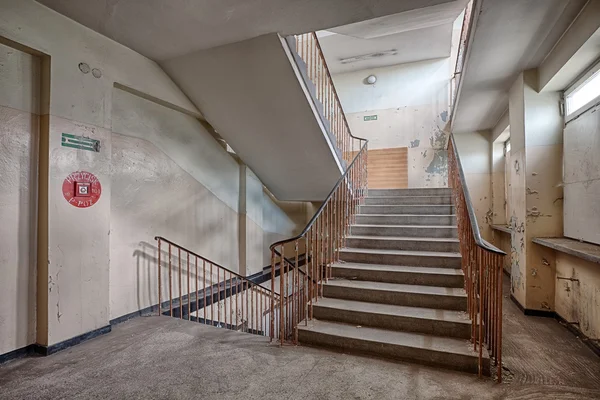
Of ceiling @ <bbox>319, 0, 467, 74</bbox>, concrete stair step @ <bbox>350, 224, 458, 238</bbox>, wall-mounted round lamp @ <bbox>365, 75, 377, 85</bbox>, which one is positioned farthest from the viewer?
wall-mounted round lamp @ <bbox>365, 75, 377, 85</bbox>

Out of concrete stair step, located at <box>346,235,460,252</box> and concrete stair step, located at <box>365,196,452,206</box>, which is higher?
concrete stair step, located at <box>365,196,452,206</box>

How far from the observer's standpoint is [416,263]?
3.57m

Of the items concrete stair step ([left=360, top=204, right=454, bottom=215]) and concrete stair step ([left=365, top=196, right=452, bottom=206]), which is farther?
concrete stair step ([left=365, top=196, right=452, bottom=206])

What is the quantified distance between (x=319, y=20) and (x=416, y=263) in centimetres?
284

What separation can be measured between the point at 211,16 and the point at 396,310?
11.0ft

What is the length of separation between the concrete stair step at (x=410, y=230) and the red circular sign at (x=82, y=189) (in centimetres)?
317

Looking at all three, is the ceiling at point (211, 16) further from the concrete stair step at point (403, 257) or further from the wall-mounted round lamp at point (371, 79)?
the wall-mounted round lamp at point (371, 79)

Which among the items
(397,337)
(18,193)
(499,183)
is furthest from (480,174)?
(18,193)

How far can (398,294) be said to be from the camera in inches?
122

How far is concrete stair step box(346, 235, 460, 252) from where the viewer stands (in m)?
3.72

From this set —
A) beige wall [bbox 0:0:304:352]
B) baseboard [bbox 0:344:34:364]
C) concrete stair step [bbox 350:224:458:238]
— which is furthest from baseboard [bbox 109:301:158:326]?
concrete stair step [bbox 350:224:458:238]

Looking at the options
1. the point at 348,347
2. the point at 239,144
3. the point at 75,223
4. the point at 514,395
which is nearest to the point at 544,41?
the point at 514,395

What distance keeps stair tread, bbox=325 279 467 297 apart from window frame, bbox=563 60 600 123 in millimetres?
2210

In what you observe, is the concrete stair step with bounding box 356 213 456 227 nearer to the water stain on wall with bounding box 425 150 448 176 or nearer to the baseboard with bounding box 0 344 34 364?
the water stain on wall with bounding box 425 150 448 176
